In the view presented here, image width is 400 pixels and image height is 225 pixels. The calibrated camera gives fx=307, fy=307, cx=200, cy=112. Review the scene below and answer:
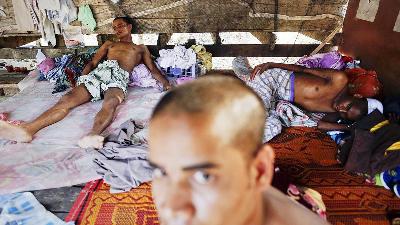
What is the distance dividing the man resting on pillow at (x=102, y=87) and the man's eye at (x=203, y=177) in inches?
94.4

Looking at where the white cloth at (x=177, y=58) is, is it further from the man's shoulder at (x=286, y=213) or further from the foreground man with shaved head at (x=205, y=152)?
the foreground man with shaved head at (x=205, y=152)

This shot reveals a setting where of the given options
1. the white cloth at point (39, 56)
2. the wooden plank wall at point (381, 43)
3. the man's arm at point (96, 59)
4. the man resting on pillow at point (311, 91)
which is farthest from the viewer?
the white cloth at point (39, 56)

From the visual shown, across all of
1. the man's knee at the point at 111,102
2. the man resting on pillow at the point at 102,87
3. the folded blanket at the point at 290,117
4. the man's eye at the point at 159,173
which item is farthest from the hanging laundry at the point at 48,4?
the man's eye at the point at 159,173

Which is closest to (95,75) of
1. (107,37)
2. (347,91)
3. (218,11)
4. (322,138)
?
(107,37)

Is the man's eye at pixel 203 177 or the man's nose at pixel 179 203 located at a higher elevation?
the man's eye at pixel 203 177

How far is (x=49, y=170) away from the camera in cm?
287

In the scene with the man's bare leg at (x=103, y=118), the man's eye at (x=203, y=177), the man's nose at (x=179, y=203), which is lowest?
the man's bare leg at (x=103, y=118)

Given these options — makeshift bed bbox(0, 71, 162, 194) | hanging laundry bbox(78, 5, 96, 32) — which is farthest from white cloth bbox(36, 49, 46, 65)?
makeshift bed bbox(0, 71, 162, 194)

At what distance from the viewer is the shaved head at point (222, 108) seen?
0.97m

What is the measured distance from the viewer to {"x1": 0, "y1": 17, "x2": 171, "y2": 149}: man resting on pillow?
3.21 metres

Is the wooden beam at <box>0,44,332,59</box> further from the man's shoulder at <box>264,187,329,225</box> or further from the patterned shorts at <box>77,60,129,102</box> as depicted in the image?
the man's shoulder at <box>264,187,329,225</box>

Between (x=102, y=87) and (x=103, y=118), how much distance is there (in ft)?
2.65

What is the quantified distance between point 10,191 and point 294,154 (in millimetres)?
2711

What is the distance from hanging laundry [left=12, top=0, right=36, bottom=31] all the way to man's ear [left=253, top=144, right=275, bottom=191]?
18.3ft
